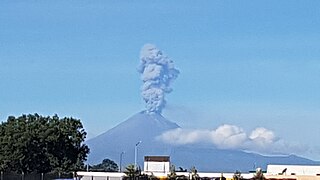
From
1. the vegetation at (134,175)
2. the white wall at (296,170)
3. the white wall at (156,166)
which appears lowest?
the vegetation at (134,175)

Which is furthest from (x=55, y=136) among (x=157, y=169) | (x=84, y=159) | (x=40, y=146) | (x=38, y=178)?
(x=157, y=169)

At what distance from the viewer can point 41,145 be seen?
108 meters

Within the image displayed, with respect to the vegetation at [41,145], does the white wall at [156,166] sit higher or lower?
higher

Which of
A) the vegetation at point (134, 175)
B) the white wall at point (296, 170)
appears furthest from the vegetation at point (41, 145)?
the white wall at point (296, 170)

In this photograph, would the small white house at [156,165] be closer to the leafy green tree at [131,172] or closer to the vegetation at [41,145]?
the leafy green tree at [131,172]

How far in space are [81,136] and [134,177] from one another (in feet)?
30.0

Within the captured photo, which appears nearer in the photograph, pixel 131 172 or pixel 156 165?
pixel 131 172

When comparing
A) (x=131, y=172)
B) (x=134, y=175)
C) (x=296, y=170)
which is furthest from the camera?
(x=296, y=170)

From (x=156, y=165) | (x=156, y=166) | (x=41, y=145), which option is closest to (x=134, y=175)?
(x=41, y=145)

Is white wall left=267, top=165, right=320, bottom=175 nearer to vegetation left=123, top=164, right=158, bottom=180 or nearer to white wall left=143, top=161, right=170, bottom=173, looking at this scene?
white wall left=143, top=161, right=170, bottom=173

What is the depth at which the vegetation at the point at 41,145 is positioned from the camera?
103250mm

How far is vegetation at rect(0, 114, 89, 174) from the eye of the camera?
10325 centimetres

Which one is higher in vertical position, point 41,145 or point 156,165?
point 156,165

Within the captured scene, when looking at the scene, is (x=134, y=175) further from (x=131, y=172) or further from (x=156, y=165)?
(x=156, y=165)
